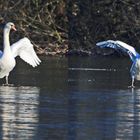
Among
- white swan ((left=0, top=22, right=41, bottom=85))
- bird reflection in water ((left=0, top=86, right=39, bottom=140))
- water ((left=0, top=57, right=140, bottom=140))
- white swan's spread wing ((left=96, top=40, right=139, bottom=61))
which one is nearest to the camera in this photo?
bird reflection in water ((left=0, top=86, right=39, bottom=140))

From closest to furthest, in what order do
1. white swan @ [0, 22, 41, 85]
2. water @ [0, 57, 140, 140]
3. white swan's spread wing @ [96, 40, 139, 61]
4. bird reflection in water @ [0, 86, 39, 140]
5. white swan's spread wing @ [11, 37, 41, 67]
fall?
bird reflection in water @ [0, 86, 39, 140], water @ [0, 57, 140, 140], white swan @ [0, 22, 41, 85], white swan's spread wing @ [96, 40, 139, 61], white swan's spread wing @ [11, 37, 41, 67]

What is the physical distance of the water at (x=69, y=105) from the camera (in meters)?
12.4

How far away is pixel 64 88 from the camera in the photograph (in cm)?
1945

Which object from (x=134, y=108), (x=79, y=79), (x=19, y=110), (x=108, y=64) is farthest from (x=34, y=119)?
(x=108, y=64)

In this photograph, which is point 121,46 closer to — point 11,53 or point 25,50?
point 25,50

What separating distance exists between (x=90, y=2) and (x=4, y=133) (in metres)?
27.0

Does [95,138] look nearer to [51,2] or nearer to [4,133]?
[4,133]

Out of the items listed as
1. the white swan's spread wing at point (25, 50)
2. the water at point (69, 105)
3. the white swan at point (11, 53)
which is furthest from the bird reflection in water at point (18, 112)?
the white swan's spread wing at point (25, 50)

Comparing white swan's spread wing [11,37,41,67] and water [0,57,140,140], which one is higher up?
white swan's spread wing [11,37,41,67]

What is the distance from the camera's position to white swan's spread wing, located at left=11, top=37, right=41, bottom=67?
22375 mm

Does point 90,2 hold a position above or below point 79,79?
above

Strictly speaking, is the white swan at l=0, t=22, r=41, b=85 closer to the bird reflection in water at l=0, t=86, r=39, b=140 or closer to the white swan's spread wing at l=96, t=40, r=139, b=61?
the bird reflection in water at l=0, t=86, r=39, b=140

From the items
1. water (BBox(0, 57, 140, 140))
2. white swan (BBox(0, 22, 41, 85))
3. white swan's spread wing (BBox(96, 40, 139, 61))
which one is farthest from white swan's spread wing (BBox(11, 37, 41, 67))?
white swan's spread wing (BBox(96, 40, 139, 61))

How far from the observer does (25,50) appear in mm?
22703
